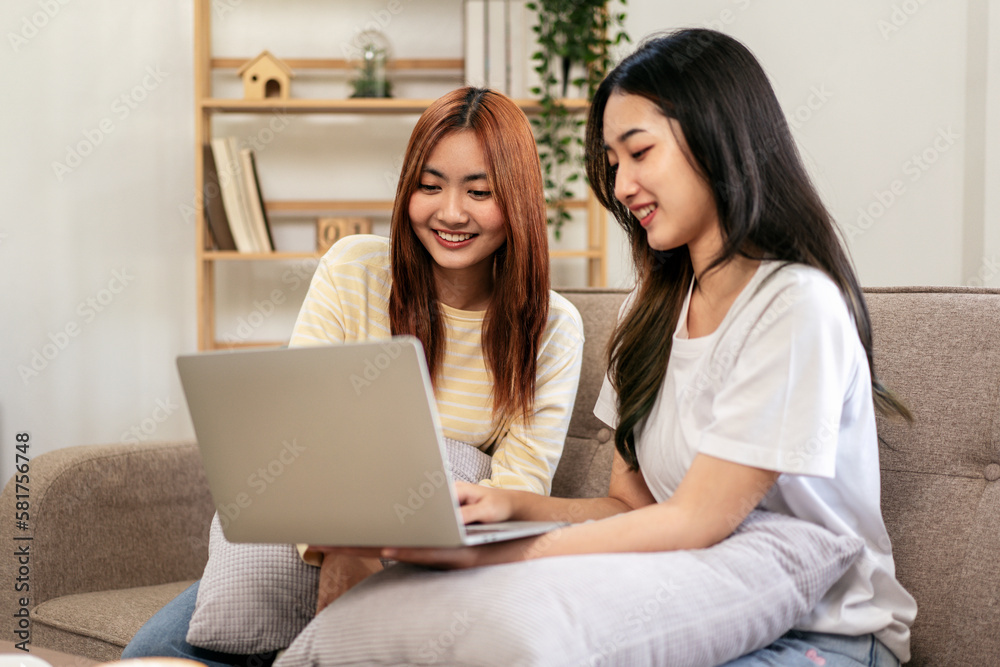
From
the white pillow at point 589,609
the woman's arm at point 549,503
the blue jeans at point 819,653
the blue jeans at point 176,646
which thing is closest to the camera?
the white pillow at point 589,609

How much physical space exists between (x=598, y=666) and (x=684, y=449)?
350 mm

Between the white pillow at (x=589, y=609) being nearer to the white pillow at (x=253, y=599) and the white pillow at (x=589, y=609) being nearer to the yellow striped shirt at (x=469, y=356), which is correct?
the white pillow at (x=253, y=599)

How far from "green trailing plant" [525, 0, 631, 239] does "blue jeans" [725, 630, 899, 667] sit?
5.34 feet

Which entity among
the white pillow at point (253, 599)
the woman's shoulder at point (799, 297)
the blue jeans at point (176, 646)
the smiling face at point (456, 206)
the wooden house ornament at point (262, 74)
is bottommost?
the blue jeans at point (176, 646)

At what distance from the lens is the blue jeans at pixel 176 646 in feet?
3.65

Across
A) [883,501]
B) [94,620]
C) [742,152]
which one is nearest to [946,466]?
[883,501]

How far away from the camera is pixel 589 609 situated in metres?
0.73

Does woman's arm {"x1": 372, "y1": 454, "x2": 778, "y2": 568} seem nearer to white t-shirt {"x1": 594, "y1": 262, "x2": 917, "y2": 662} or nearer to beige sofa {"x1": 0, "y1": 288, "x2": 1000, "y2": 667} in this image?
white t-shirt {"x1": 594, "y1": 262, "x2": 917, "y2": 662}

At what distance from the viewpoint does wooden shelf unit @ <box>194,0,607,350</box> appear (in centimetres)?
243

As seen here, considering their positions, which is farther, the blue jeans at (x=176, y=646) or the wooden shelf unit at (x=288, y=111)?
the wooden shelf unit at (x=288, y=111)

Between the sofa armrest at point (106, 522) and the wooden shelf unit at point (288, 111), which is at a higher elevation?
the wooden shelf unit at point (288, 111)

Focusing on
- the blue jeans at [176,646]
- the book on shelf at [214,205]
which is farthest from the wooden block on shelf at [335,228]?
the blue jeans at [176,646]

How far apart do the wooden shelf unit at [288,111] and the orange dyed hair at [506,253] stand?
1.12m

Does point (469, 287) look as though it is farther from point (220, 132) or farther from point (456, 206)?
point (220, 132)
